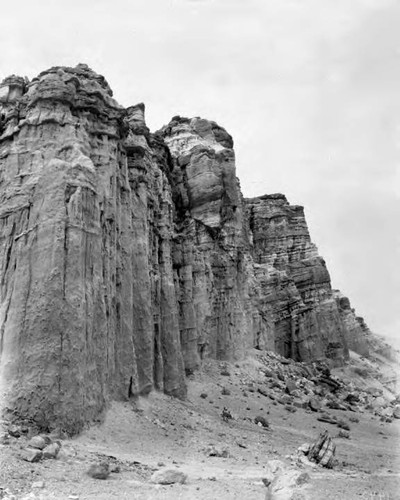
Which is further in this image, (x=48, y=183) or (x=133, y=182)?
(x=133, y=182)

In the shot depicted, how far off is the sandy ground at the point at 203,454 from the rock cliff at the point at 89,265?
1690 mm

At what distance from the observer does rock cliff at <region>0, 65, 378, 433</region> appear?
18.6m

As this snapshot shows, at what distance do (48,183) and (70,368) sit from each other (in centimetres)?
757

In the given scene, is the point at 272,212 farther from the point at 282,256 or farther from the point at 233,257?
the point at 233,257

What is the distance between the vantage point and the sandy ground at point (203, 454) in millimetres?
13495

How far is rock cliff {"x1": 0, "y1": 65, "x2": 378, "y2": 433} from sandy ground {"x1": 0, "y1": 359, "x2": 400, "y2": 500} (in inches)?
66.5

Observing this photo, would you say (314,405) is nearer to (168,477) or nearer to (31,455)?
(168,477)

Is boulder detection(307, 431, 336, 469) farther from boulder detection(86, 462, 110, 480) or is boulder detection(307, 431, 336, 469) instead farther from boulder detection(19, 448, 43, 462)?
boulder detection(19, 448, 43, 462)

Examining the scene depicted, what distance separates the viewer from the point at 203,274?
4266 centimetres

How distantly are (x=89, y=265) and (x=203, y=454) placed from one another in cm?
875

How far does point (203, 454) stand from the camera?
65.3 feet

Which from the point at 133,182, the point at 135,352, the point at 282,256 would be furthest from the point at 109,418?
the point at 282,256

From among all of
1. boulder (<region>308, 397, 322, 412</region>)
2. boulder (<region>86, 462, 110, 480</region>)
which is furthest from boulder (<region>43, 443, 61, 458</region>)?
boulder (<region>308, 397, 322, 412</region>)

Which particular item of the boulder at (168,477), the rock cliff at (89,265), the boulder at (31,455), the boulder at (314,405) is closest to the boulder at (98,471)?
the boulder at (168,477)
